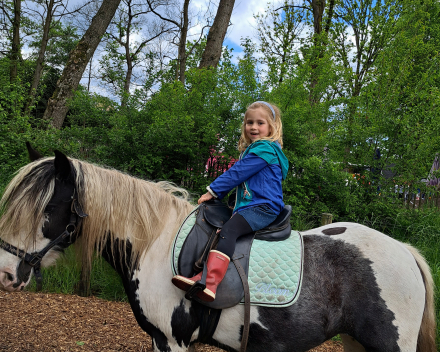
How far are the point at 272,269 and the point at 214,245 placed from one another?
378 mm

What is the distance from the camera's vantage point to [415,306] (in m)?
1.85

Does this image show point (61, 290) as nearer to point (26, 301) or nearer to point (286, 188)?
point (26, 301)

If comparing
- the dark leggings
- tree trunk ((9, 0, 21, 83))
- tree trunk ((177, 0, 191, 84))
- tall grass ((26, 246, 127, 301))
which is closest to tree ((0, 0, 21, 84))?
tree trunk ((9, 0, 21, 83))

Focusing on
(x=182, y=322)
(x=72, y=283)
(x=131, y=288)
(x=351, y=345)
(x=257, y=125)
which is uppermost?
(x=257, y=125)

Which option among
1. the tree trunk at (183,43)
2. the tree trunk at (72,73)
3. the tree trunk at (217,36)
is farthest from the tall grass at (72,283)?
the tree trunk at (183,43)

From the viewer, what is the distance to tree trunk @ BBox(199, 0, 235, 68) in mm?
7333

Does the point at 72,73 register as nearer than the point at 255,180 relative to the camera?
No

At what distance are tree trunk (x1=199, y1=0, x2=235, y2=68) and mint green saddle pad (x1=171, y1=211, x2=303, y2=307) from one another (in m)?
6.13

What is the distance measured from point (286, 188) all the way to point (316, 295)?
3626 mm

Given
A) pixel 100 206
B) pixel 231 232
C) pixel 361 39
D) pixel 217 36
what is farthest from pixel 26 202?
pixel 361 39

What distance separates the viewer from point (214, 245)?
190 cm

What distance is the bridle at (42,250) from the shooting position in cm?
173

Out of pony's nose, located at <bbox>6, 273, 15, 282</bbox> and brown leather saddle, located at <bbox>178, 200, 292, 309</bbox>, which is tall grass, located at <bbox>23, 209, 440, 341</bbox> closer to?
pony's nose, located at <bbox>6, 273, 15, 282</bbox>

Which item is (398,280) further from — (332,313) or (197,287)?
(197,287)
